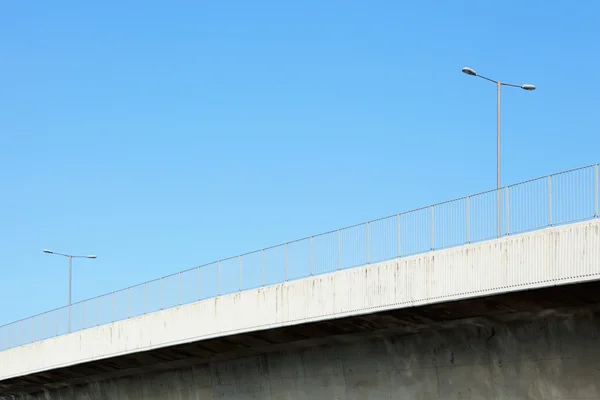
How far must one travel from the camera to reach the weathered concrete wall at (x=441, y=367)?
23.6m

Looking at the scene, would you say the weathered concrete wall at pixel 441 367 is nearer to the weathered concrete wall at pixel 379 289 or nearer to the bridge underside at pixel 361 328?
the bridge underside at pixel 361 328

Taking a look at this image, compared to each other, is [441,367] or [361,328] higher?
[361,328]

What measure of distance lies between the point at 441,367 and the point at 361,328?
2.80 m

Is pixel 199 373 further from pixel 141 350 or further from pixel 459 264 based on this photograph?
pixel 459 264

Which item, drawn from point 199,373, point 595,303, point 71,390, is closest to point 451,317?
point 595,303

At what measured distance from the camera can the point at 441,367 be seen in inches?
1062

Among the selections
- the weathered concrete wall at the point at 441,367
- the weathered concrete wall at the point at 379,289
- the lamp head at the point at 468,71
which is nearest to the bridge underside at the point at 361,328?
the weathered concrete wall at the point at 441,367

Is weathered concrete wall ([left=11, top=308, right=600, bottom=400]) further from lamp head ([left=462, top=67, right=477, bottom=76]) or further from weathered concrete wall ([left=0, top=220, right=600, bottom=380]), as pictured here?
lamp head ([left=462, top=67, right=477, bottom=76])

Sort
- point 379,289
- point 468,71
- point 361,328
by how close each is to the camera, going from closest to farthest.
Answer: point 379,289, point 361,328, point 468,71

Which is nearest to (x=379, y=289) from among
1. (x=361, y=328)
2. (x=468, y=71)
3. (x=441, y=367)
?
(x=361, y=328)

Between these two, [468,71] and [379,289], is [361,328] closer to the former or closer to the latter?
[379,289]

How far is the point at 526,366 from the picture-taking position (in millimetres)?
24688

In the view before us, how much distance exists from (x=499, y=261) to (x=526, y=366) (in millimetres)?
2872

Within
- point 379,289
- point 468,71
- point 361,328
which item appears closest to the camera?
point 379,289
